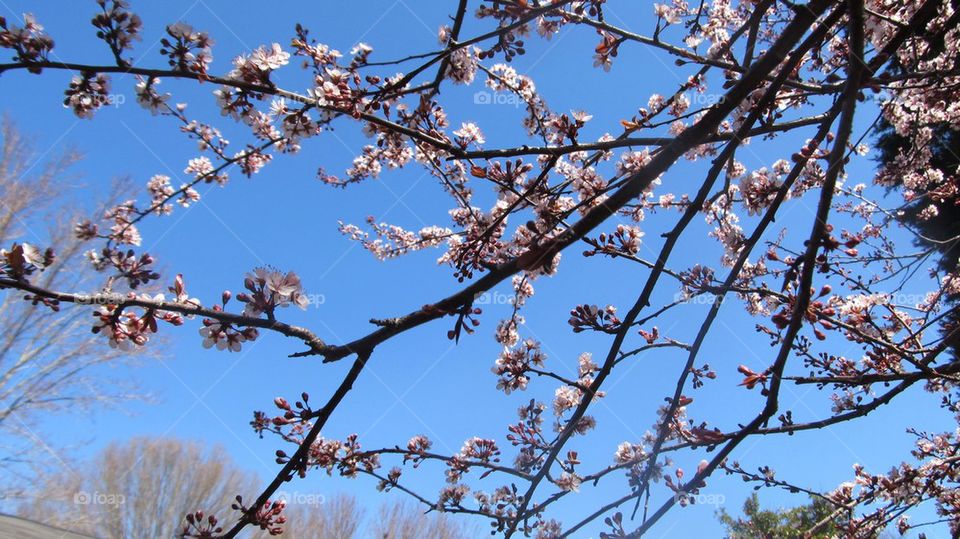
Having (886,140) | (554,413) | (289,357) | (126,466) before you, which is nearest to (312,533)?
(126,466)

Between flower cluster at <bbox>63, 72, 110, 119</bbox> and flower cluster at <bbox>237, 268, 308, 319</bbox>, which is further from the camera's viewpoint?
flower cluster at <bbox>63, 72, 110, 119</bbox>

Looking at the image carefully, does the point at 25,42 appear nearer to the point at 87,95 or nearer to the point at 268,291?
the point at 87,95

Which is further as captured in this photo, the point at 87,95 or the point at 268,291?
the point at 87,95

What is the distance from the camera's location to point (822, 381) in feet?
7.16

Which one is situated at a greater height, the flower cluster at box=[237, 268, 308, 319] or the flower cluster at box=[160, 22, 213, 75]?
the flower cluster at box=[160, 22, 213, 75]

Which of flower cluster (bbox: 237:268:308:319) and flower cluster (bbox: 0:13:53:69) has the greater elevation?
flower cluster (bbox: 0:13:53:69)

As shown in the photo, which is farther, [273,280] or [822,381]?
[822,381]

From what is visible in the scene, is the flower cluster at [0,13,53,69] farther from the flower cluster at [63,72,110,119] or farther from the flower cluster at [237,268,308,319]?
the flower cluster at [237,268,308,319]

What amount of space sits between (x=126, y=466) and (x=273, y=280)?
18502mm

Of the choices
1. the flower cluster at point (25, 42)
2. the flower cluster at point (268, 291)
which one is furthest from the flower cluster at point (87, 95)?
the flower cluster at point (268, 291)

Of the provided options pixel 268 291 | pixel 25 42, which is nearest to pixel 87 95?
pixel 25 42

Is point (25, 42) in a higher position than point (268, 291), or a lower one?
higher

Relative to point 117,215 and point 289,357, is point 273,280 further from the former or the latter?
point 117,215

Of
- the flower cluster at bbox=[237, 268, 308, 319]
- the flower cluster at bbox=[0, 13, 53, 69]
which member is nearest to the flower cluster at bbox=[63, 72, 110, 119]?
the flower cluster at bbox=[0, 13, 53, 69]
